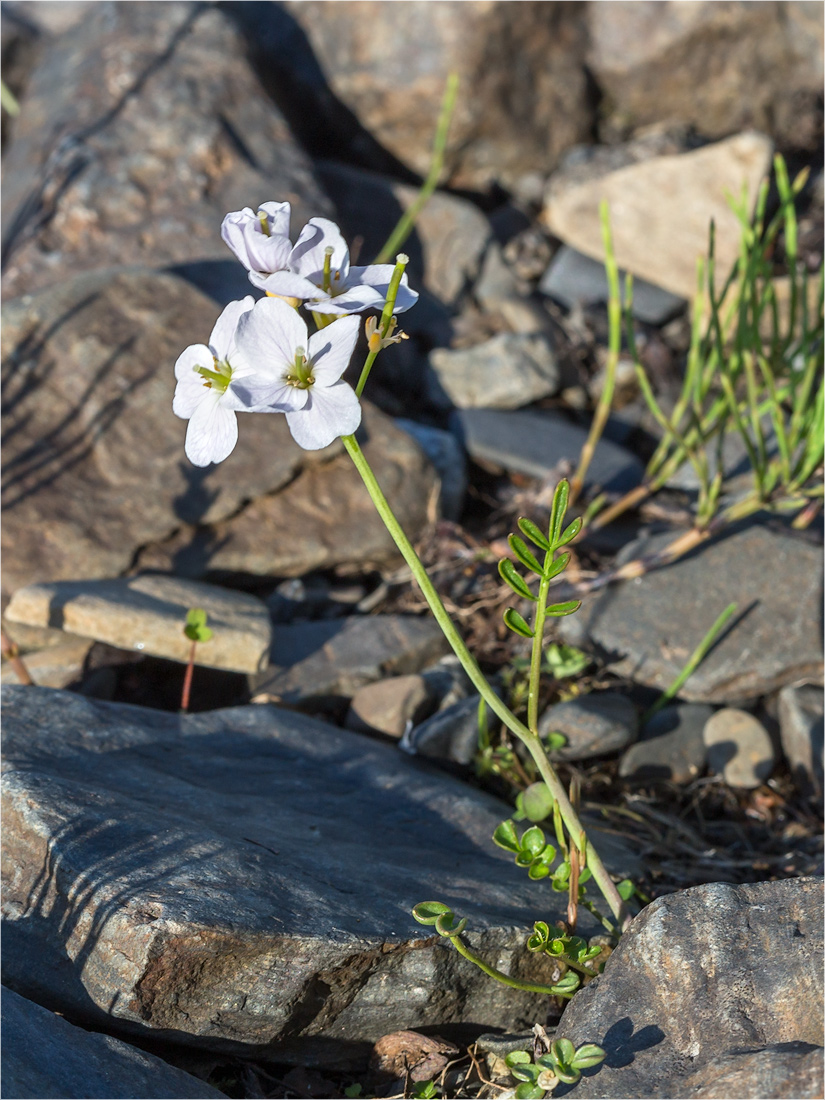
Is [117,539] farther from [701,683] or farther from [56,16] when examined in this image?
[56,16]

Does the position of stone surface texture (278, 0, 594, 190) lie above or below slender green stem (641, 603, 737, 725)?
above

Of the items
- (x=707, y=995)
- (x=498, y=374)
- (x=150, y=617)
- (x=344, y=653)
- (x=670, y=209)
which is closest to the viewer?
(x=707, y=995)

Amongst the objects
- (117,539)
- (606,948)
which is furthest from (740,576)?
(117,539)

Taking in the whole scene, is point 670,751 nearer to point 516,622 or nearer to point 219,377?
point 516,622

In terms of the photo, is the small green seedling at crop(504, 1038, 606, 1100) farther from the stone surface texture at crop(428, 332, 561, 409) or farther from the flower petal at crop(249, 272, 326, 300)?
the stone surface texture at crop(428, 332, 561, 409)

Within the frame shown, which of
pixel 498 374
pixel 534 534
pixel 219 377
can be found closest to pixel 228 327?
pixel 219 377

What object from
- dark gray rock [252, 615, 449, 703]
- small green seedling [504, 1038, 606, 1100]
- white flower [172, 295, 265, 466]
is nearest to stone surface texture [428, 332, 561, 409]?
dark gray rock [252, 615, 449, 703]
